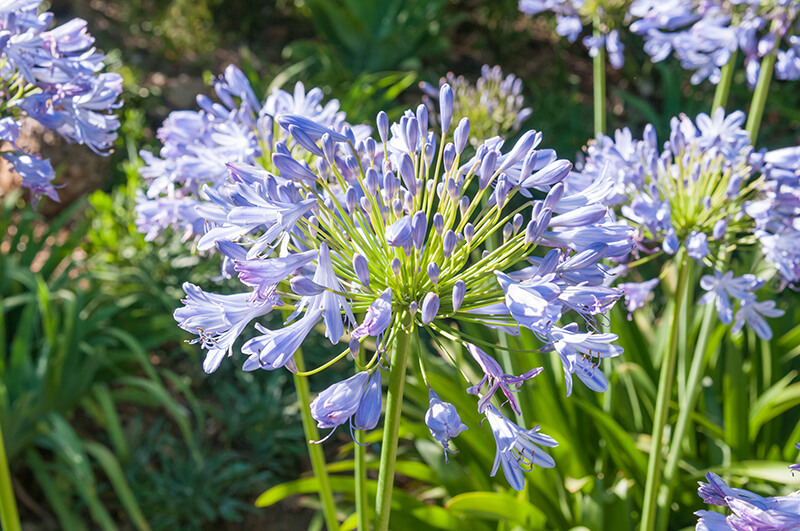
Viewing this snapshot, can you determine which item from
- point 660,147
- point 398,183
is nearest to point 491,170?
point 398,183

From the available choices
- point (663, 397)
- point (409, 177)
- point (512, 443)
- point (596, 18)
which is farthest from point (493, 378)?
point (596, 18)

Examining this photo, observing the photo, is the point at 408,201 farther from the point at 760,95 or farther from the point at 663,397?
the point at 760,95

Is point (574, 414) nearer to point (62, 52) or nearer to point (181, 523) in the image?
point (181, 523)

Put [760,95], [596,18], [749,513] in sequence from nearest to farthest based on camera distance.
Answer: [749,513]
[760,95]
[596,18]

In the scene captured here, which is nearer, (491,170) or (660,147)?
(491,170)

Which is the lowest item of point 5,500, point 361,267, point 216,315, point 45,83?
point 5,500

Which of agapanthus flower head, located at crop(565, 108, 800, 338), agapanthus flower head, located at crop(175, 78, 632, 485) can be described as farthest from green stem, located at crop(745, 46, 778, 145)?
agapanthus flower head, located at crop(175, 78, 632, 485)

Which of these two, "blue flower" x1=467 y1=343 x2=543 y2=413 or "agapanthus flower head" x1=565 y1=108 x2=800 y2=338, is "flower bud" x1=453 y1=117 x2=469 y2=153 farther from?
"agapanthus flower head" x1=565 y1=108 x2=800 y2=338
